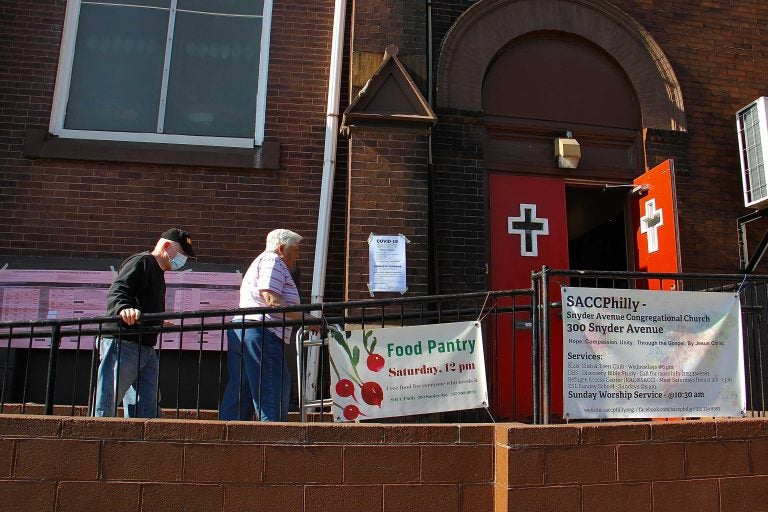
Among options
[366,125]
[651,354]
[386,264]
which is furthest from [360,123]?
[651,354]

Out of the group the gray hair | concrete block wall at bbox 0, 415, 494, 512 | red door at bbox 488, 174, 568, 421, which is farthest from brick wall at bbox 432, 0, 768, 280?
concrete block wall at bbox 0, 415, 494, 512

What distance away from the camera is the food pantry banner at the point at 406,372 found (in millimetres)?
4301

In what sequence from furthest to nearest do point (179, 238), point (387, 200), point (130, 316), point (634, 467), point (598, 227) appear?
1. point (598, 227)
2. point (387, 200)
3. point (179, 238)
4. point (130, 316)
5. point (634, 467)

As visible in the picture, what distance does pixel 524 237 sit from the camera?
22.1 ft

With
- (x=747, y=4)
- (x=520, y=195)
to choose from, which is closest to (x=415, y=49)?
(x=520, y=195)

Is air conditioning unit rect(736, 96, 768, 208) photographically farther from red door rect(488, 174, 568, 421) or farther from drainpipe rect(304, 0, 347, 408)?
drainpipe rect(304, 0, 347, 408)

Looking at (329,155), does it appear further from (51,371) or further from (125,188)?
(51,371)

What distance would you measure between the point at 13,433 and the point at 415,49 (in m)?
4.80

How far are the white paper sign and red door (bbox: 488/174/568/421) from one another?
A: 1.08 metres

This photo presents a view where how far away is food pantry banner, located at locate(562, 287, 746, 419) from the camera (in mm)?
4207

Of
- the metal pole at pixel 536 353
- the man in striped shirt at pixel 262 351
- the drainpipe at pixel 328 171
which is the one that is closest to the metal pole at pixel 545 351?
the metal pole at pixel 536 353

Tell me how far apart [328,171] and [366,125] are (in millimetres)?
581

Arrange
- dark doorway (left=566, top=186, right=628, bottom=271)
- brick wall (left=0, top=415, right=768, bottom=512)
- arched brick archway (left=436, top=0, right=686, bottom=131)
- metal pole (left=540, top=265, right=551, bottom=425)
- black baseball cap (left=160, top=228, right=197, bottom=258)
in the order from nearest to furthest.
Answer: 1. brick wall (left=0, top=415, right=768, bottom=512)
2. metal pole (left=540, top=265, right=551, bottom=425)
3. black baseball cap (left=160, top=228, right=197, bottom=258)
4. arched brick archway (left=436, top=0, right=686, bottom=131)
5. dark doorway (left=566, top=186, right=628, bottom=271)

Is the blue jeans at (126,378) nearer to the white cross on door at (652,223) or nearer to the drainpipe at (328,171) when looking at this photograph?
the drainpipe at (328,171)
